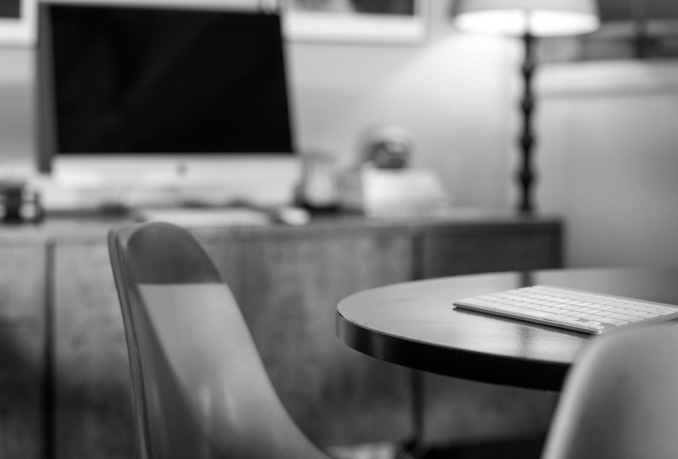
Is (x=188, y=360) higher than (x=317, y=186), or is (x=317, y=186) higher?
(x=317, y=186)

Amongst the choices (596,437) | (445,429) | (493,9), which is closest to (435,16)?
(493,9)

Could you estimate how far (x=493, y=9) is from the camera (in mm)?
2867

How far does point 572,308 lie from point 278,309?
1557mm

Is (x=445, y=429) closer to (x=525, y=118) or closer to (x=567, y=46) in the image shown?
(x=525, y=118)

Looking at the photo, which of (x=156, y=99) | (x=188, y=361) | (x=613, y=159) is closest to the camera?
(x=188, y=361)

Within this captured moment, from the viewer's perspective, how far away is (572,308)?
1.40 m

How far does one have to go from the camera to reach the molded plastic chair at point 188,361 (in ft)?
5.02

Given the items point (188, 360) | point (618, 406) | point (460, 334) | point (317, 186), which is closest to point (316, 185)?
point (317, 186)

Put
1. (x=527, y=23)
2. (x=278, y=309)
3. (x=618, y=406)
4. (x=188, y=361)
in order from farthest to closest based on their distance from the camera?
(x=527, y=23)
(x=278, y=309)
(x=188, y=361)
(x=618, y=406)

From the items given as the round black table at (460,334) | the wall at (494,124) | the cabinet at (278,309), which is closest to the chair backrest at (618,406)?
the round black table at (460,334)

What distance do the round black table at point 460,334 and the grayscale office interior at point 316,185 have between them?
3 cm

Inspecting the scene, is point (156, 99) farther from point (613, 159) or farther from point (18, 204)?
point (613, 159)

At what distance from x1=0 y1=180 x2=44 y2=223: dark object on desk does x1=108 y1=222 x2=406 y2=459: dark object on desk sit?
1.31 meters

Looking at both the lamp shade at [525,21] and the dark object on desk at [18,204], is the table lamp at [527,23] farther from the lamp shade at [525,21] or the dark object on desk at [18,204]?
the dark object on desk at [18,204]
